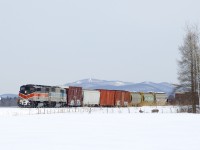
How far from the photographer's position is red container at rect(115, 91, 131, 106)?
7006cm

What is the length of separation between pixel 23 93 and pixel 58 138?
38838 mm

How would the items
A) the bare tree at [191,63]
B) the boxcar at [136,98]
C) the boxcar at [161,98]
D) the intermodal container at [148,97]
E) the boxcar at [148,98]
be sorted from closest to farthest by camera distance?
the bare tree at [191,63]
the boxcar at [136,98]
the boxcar at [148,98]
the intermodal container at [148,97]
the boxcar at [161,98]

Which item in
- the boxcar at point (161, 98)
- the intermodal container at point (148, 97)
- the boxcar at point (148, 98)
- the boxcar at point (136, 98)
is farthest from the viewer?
the boxcar at point (161, 98)

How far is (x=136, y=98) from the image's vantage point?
76688mm

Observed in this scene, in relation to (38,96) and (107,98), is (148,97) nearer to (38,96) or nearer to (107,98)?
(107,98)

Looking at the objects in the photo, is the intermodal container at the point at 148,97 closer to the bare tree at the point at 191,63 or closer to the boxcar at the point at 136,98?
the boxcar at the point at 136,98

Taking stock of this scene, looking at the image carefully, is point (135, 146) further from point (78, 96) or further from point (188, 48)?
point (78, 96)

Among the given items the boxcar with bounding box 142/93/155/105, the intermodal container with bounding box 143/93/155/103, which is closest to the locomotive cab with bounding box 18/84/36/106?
the boxcar with bounding box 142/93/155/105

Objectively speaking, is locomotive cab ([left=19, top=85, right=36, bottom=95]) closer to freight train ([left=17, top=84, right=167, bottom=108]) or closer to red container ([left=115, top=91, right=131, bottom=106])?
freight train ([left=17, top=84, right=167, bottom=108])

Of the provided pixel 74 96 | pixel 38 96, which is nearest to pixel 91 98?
pixel 74 96

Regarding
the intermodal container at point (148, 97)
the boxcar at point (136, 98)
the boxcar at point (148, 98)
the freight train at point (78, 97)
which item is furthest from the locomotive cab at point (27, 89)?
the intermodal container at point (148, 97)

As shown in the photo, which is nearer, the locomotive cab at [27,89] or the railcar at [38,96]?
the railcar at [38,96]

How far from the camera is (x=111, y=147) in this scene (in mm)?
11461

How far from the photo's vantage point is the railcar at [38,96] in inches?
1986
